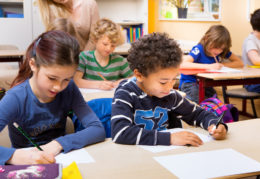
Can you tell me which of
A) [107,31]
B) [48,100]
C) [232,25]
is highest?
[232,25]

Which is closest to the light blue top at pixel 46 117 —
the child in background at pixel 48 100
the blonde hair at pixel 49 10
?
the child in background at pixel 48 100

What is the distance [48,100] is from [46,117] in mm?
72

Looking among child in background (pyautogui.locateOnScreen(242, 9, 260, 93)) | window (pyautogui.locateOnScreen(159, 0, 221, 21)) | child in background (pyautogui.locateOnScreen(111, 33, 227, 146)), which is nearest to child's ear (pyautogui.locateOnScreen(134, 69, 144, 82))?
child in background (pyautogui.locateOnScreen(111, 33, 227, 146))

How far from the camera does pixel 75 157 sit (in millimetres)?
1086

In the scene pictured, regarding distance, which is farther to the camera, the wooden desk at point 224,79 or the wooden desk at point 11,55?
the wooden desk at point 11,55

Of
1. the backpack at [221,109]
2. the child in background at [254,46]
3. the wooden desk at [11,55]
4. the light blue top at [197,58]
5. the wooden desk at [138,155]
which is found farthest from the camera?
the wooden desk at [11,55]

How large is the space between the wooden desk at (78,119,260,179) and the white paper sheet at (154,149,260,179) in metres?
0.03

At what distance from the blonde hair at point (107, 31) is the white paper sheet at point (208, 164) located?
1.59 metres

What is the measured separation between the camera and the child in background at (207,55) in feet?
9.62

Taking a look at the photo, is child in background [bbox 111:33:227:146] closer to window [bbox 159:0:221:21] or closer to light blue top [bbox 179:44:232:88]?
light blue top [bbox 179:44:232:88]

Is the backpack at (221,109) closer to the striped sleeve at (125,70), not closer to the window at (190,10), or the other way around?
the striped sleeve at (125,70)

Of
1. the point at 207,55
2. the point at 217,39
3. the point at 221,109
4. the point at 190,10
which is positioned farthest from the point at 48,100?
the point at 190,10

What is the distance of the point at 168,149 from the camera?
1177mm

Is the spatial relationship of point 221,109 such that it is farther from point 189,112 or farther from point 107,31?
point 107,31
